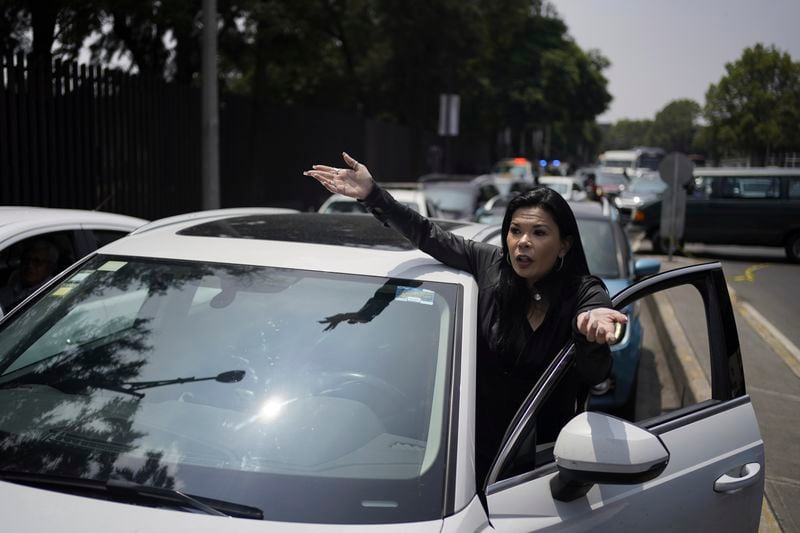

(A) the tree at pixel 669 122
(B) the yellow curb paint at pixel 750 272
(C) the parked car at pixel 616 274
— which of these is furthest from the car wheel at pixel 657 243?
(A) the tree at pixel 669 122

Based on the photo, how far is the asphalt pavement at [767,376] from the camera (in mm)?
4688

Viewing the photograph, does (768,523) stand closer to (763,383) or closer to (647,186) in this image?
(763,383)

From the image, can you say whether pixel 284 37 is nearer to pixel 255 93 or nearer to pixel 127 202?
pixel 255 93

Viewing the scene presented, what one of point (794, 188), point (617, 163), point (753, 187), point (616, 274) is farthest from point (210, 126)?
point (617, 163)

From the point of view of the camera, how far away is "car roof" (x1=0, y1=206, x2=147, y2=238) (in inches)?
175

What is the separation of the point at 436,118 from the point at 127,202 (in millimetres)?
32638

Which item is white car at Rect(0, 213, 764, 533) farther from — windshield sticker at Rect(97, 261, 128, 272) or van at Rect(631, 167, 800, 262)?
van at Rect(631, 167, 800, 262)

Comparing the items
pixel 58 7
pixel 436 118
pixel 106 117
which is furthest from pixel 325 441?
pixel 436 118

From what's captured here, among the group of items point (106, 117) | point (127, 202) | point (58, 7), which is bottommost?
point (127, 202)

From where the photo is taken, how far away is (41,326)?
2775mm

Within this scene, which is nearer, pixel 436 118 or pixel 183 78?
pixel 183 78

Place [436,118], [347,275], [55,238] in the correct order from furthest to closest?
[436,118] → [55,238] → [347,275]

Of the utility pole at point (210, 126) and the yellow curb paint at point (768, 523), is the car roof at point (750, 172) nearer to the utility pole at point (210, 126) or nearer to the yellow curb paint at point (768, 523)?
the utility pole at point (210, 126)

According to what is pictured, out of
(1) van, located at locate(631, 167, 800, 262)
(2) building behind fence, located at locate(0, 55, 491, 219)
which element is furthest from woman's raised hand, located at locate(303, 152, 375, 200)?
(1) van, located at locate(631, 167, 800, 262)
